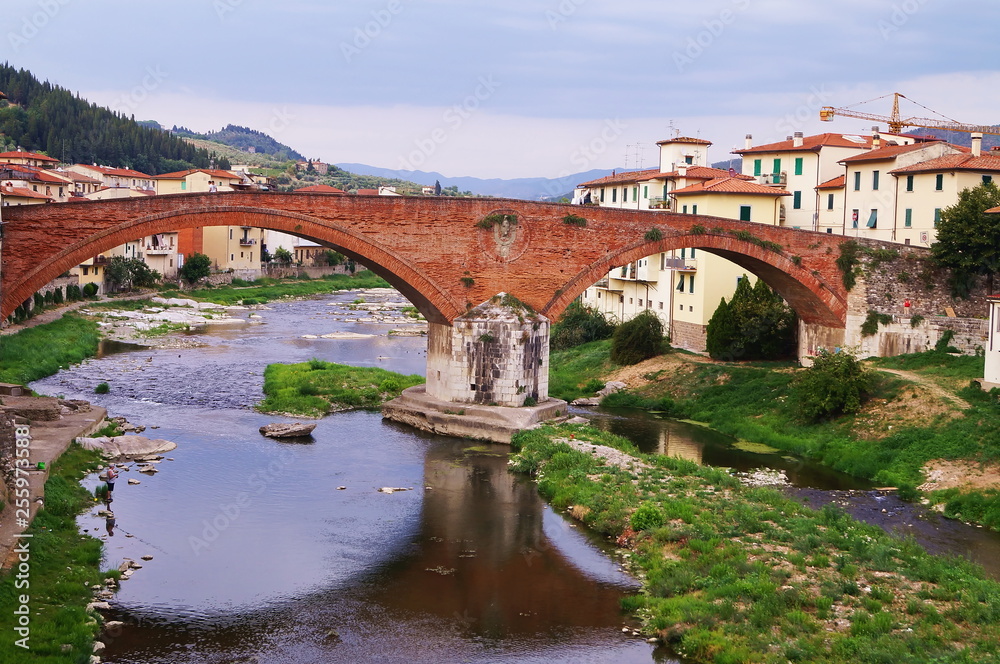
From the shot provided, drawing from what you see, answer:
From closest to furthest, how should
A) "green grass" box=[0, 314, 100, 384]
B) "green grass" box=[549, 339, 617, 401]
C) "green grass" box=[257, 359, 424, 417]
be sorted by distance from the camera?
1. "green grass" box=[257, 359, 424, 417]
2. "green grass" box=[0, 314, 100, 384]
3. "green grass" box=[549, 339, 617, 401]

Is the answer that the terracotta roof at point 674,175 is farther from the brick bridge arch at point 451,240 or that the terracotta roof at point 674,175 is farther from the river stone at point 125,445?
the river stone at point 125,445

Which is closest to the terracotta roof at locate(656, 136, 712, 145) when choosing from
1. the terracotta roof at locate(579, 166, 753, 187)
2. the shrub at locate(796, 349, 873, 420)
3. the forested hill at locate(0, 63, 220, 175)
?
the terracotta roof at locate(579, 166, 753, 187)

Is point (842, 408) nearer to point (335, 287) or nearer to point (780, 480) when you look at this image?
point (780, 480)

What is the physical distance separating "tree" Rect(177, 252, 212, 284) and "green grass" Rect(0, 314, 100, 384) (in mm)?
17691

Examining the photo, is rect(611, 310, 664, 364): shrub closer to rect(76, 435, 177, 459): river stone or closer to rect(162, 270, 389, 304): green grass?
rect(76, 435, 177, 459): river stone

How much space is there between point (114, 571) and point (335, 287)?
5554 centimetres

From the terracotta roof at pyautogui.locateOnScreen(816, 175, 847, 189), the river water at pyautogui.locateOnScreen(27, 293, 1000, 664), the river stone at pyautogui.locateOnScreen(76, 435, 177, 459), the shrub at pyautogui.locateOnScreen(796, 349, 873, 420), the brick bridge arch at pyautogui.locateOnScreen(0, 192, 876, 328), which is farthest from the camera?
the terracotta roof at pyautogui.locateOnScreen(816, 175, 847, 189)

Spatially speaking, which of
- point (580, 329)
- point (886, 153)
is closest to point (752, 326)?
point (886, 153)

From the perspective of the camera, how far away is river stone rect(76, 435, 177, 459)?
19.9 m

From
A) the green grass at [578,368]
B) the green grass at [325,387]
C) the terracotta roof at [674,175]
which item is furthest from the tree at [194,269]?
the green grass at [578,368]

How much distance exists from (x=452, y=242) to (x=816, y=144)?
694 inches

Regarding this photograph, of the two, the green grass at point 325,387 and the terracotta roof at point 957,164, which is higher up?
the terracotta roof at point 957,164

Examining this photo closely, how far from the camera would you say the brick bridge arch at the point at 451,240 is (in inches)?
835

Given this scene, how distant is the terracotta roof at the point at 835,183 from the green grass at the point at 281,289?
2524 cm
